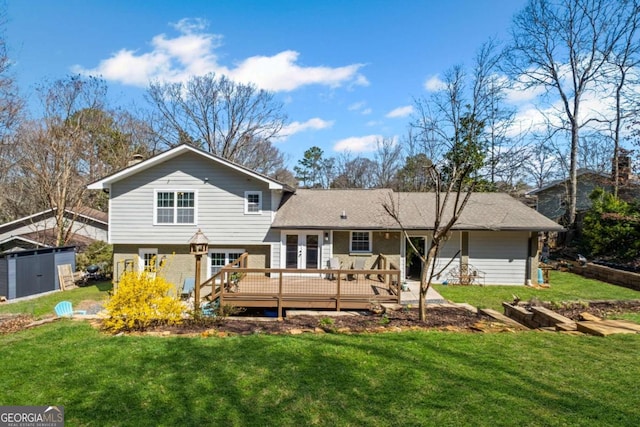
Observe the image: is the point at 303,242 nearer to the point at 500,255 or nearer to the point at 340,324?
the point at 340,324

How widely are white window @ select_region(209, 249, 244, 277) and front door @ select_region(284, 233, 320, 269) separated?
81.6 inches

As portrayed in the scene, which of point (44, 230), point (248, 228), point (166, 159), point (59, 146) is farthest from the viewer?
point (44, 230)

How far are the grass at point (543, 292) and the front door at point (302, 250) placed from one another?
5.24 metres

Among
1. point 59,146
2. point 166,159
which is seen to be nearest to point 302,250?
point 166,159

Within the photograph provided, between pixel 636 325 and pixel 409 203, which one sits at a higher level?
pixel 409 203

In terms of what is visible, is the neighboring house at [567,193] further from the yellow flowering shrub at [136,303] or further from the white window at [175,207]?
the yellow flowering shrub at [136,303]

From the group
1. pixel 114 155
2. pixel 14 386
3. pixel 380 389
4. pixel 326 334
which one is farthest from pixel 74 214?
pixel 380 389

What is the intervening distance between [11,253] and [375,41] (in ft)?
61.4

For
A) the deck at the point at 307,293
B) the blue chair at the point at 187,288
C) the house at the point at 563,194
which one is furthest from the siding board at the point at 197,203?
the house at the point at 563,194

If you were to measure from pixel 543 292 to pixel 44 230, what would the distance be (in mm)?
28611

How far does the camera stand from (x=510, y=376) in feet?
14.9

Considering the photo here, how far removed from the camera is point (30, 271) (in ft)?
48.6

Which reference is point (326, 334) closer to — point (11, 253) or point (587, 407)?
point (587, 407)

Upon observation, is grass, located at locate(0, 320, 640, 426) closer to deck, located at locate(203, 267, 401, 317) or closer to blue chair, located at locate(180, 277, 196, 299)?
deck, located at locate(203, 267, 401, 317)
